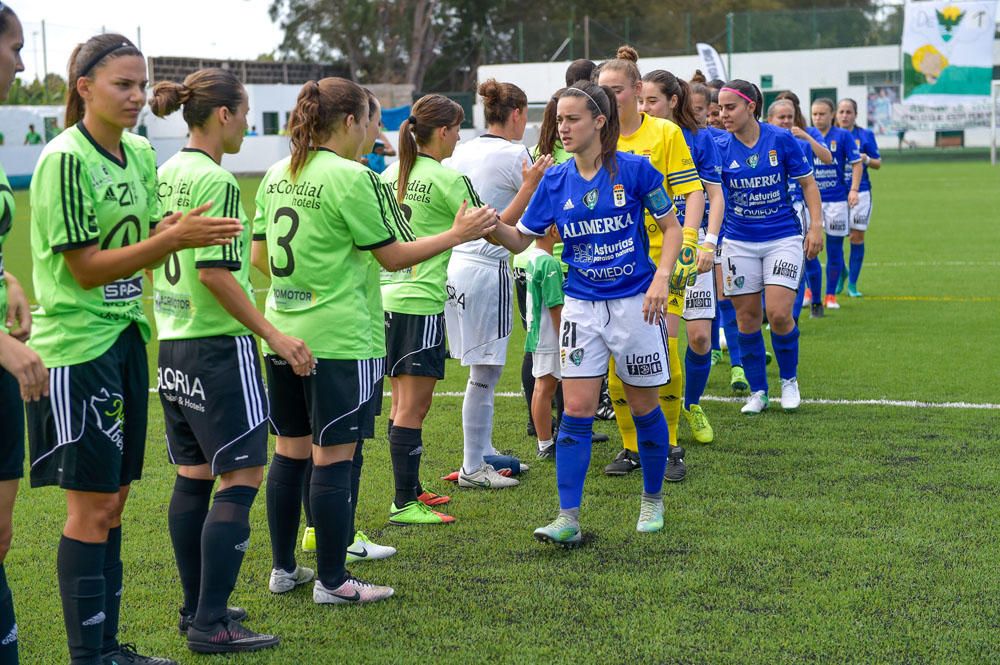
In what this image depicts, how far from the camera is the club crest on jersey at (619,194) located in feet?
17.1

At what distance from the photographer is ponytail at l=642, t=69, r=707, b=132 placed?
681 centimetres

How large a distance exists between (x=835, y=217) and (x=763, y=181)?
5673 millimetres

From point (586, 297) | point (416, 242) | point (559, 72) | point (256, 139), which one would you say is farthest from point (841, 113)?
point (559, 72)

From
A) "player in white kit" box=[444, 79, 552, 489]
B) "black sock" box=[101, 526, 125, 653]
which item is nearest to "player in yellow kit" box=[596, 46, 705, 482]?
"player in white kit" box=[444, 79, 552, 489]

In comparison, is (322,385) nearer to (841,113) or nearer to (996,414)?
(996,414)

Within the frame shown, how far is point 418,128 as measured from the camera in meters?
5.77

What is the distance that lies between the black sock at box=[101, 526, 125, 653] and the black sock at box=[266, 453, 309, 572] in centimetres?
79

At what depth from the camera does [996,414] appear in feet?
25.2

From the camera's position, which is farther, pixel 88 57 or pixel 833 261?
pixel 833 261

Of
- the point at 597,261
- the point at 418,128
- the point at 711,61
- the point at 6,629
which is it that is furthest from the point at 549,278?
the point at 711,61

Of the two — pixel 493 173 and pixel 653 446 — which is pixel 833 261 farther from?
pixel 653 446

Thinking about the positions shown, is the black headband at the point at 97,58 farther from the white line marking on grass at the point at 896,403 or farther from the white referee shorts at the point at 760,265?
the white line marking on grass at the point at 896,403

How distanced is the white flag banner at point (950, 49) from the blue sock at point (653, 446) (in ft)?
122

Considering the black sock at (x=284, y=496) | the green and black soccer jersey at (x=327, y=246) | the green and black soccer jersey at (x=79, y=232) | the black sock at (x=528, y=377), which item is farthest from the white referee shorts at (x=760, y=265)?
the green and black soccer jersey at (x=79, y=232)
